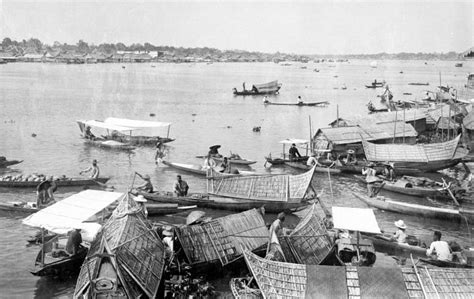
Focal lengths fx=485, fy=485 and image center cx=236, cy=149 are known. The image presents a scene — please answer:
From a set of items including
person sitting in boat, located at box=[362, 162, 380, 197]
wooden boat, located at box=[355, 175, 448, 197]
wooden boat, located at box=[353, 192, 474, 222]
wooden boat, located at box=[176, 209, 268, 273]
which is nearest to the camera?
wooden boat, located at box=[176, 209, 268, 273]

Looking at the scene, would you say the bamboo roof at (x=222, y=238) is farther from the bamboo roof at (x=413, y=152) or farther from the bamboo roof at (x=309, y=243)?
the bamboo roof at (x=413, y=152)

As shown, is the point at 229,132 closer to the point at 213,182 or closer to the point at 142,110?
the point at 142,110

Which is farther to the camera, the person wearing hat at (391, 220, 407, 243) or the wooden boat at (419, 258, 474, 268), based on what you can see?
the person wearing hat at (391, 220, 407, 243)

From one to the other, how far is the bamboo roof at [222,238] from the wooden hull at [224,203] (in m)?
3.39

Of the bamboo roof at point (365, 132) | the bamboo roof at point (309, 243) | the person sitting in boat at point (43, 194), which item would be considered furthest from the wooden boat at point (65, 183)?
the bamboo roof at point (365, 132)

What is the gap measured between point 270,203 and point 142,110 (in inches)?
1348

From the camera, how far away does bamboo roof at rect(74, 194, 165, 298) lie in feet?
32.1

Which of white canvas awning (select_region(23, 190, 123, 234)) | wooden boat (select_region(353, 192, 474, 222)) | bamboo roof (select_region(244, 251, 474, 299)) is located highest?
white canvas awning (select_region(23, 190, 123, 234))

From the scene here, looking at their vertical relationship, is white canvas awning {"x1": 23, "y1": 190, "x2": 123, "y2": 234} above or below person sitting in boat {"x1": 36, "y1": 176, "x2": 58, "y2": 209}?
above

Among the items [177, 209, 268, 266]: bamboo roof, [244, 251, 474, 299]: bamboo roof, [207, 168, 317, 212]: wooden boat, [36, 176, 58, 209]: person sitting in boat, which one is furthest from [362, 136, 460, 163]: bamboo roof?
[36, 176, 58, 209]: person sitting in boat

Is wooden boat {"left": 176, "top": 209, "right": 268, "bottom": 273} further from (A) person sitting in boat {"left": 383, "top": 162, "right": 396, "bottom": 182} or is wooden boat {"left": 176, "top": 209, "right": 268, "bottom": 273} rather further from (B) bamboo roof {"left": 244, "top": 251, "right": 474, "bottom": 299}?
(A) person sitting in boat {"left": 383, "top": 162, "right": 396, "bottom": 182}

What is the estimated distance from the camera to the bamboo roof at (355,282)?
9.43 metres

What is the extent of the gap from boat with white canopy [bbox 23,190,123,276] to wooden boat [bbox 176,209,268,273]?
2.55m

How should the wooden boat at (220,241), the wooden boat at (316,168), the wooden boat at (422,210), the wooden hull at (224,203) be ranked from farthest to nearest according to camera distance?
the wooden boat at (316,168)
the wooden hull at (224,203)
the wooden boat at (422,210)
the wooden boat at (220,241)
